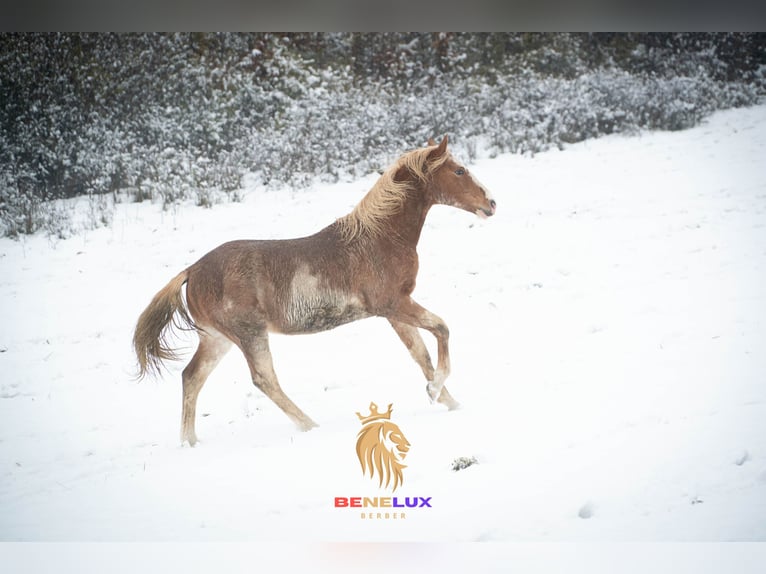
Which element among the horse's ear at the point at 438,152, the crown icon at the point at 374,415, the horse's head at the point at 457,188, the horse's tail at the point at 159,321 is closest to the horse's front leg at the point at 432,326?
the crown icon at the point at 374,415

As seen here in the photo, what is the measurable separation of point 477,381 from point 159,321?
1659 millimetres

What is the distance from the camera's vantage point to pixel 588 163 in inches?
153

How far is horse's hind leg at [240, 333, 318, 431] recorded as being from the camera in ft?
10.7

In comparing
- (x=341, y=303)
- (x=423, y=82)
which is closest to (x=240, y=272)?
(x=341, y=303)

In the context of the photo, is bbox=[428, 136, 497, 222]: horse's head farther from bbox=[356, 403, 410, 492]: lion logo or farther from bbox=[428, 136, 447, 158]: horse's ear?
bbox=[356, 403, 410, 492]: lion logo

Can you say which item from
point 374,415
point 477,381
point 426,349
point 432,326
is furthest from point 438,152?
point 374,415

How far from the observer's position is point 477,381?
3490mm

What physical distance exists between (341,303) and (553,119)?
1.73 metres

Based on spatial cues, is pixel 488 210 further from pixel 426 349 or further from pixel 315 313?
pixel 315 313

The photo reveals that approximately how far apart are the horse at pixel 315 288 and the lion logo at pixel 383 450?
0.93 ft

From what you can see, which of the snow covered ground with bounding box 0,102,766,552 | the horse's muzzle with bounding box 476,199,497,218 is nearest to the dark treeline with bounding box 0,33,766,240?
the snow covered ground with bounding box 0,102,766,552

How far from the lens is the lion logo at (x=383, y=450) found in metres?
3.41

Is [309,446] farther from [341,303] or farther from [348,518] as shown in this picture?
[341,303]

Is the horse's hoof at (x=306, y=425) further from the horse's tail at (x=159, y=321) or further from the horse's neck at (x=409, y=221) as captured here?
the horse's neck at (x=409, y=221)
